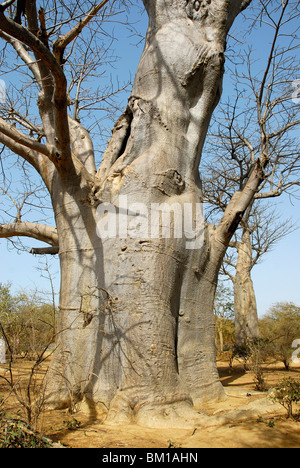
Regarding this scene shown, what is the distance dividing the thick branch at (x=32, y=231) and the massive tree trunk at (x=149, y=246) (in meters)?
0.84

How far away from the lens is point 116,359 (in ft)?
10.0

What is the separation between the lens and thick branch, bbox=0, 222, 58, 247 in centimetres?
485

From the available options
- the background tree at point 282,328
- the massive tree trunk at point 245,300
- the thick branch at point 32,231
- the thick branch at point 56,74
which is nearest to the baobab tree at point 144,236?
the thick branch at point 56,74

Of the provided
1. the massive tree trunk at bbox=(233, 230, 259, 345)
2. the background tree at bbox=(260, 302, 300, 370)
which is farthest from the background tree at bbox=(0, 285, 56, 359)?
the massive tree trunk at bbox=(233, 230, 259, 345)

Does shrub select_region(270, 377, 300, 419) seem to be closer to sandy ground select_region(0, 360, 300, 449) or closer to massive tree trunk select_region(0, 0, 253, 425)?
sandy ground select_region(0, 360, 300, 449)

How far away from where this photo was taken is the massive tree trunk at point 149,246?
301 cm

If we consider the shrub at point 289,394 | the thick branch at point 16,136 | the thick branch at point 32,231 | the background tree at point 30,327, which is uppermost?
the thick branch at point 16,136

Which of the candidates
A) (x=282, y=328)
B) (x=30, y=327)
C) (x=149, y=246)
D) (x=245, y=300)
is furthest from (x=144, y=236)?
(x=282, y=328)

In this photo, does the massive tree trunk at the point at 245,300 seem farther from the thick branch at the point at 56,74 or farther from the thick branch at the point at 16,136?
the thick branch at the point at 16,136

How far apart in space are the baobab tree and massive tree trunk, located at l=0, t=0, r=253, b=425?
0.01m

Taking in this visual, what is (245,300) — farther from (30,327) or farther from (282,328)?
(30,327)

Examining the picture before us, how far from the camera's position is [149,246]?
127 inches

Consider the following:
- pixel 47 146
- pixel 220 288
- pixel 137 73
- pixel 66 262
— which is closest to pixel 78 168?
pixel 47 146
